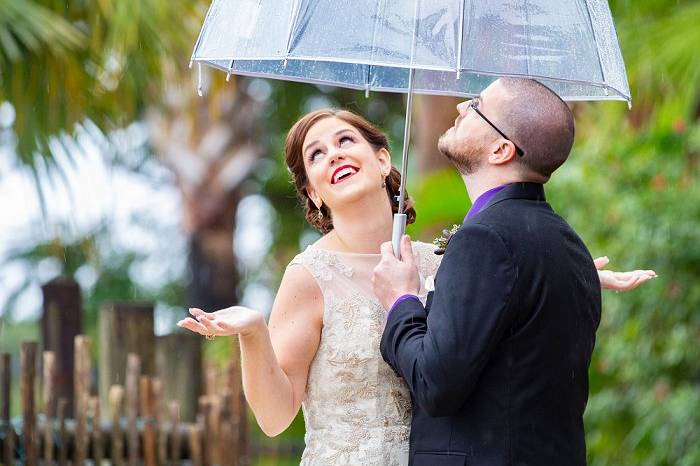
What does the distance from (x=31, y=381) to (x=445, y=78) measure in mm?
2385

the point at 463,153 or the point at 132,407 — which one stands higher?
the point at 463,153

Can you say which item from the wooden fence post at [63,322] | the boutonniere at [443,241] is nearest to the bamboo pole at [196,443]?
the wooden fence post at [63,322]

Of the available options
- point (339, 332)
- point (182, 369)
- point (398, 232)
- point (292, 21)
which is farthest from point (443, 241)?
point (182, 369)

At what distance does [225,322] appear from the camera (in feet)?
9.84

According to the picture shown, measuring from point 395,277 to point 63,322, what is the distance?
3.06m

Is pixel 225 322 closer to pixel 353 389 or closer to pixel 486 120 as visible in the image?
pixel 353 389

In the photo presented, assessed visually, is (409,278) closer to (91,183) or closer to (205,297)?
(91,183)

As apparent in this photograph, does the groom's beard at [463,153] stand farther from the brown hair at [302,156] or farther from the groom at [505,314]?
the brown hair at [302,156]

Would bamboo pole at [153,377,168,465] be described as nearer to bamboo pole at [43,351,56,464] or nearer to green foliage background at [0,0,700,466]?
bamboo pole at [43,351,56,464]

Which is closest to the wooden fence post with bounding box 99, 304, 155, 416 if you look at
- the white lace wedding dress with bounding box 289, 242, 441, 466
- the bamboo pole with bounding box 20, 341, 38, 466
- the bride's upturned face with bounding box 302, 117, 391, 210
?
the bamboo pole with bounding box 20, 341, 38, 466

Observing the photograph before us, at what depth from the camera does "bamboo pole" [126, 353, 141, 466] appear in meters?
5.59

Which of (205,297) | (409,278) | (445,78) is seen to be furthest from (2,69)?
(205,297)

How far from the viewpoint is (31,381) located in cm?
524

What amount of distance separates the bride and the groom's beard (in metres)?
0.45
